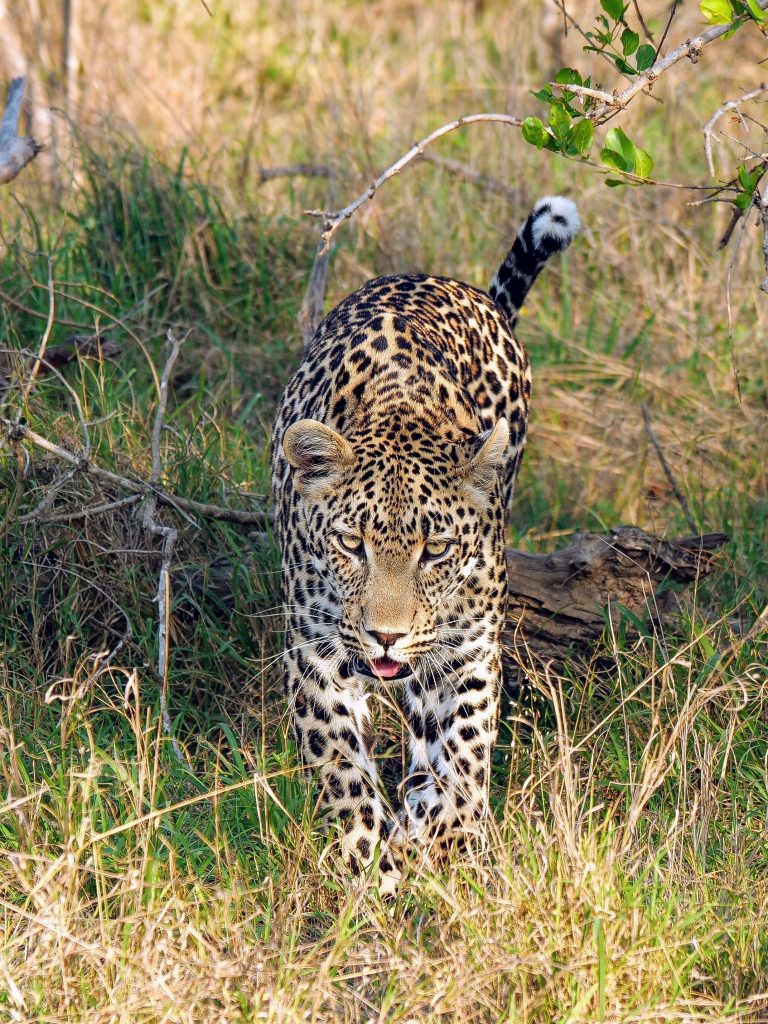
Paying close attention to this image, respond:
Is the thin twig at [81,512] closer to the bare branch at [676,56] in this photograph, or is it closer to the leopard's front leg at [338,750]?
the leopard's front leg at [338,750]

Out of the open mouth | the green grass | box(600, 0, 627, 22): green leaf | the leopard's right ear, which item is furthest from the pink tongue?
box(600, 0, 627, 22): green leaf

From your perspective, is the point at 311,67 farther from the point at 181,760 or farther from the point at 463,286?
the point at 181,760

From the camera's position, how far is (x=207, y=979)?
3398mm

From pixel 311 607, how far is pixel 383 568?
0.40 meters

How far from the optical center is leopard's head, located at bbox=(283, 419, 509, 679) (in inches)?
168

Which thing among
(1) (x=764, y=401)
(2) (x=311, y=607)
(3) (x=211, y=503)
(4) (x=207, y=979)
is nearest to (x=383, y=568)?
(2) (x=311, y=607)

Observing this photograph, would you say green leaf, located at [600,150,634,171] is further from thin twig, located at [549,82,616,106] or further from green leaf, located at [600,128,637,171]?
thin twig, located at [549,82,616,106]

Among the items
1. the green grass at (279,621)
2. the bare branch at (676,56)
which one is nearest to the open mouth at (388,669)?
the green grass at (279,621)

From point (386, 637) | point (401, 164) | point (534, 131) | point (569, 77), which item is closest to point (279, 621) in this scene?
point (386, 637)

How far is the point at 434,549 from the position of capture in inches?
172

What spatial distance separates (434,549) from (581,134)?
1.29m

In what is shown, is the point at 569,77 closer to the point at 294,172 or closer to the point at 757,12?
the point at 757,12

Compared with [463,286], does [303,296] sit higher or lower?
lower

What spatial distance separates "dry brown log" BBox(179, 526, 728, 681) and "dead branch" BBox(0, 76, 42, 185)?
1.99 m
